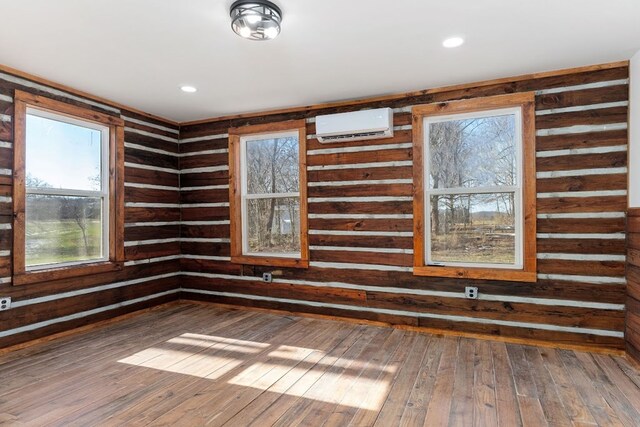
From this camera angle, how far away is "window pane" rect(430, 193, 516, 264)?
361 centimetres

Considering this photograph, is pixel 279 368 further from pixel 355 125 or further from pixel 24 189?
pixel 24 189

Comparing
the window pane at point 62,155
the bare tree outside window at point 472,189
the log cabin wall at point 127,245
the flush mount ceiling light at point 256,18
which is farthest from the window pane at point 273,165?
the flush mount ceiling light at point 256,18

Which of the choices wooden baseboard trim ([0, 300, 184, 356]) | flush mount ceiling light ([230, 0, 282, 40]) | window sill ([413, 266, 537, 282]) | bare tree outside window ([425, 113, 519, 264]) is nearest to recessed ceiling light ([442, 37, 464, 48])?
bare tree outside window ([425, 113, 519, 264])

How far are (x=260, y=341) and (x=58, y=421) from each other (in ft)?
5.52

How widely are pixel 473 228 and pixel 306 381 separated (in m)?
2.25

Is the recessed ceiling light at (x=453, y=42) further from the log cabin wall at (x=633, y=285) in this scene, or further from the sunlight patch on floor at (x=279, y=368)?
the sunlight patch on floor at (x=279, y=368)

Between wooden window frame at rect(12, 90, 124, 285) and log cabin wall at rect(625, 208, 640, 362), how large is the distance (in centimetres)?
502

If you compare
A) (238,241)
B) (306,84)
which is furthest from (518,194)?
(238,241)

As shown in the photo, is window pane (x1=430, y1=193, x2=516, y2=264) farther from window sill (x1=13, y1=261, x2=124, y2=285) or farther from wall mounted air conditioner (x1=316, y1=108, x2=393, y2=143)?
window sill (x1=13, y1=261, x2=124, y2=285)

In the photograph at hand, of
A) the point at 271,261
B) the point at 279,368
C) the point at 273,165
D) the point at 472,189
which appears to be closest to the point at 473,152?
the point at 472,189

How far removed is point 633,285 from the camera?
3000 mm

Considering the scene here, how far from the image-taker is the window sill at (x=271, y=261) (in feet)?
14.4

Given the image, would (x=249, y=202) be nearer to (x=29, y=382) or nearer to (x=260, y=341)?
(x=260, y=341)

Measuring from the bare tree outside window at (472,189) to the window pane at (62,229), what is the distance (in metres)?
3.69
